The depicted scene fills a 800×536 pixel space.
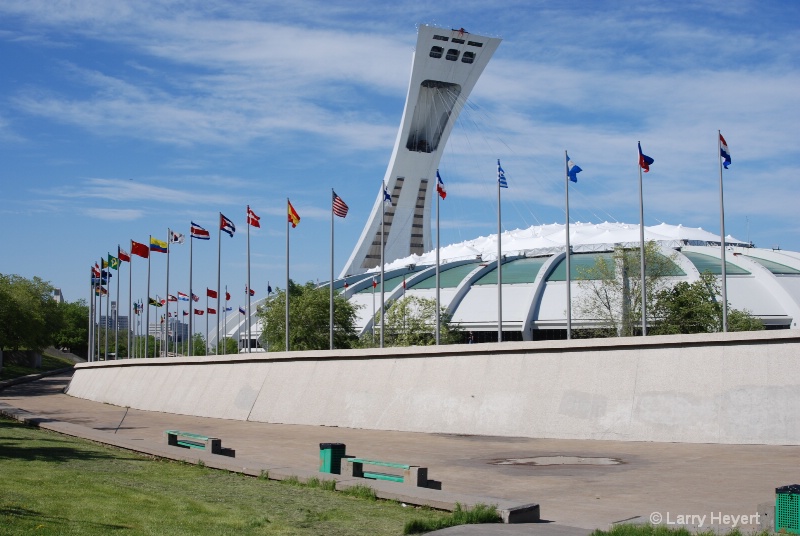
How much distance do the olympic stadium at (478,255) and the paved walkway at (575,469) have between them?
41.5ft

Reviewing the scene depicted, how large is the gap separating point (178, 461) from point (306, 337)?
1368 inches

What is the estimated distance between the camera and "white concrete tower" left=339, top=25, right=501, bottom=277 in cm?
7638

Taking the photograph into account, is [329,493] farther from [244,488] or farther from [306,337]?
[306,337]

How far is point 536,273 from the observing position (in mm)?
52000

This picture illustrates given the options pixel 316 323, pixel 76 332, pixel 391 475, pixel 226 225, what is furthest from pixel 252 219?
pixel 76 332

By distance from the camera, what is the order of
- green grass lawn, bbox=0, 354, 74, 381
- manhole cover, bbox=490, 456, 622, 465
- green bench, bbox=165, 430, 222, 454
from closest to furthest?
manhole cover, bbox=490, 456, 622, 465 → green bench, bbox=165, 430, 222, 454 → green grass lawn, bbox=0, 354, 74, 381

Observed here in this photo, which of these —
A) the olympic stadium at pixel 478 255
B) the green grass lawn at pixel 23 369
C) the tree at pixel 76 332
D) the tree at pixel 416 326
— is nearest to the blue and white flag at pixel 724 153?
the olympic stadium at pixel 478 255

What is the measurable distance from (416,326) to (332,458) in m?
30.9

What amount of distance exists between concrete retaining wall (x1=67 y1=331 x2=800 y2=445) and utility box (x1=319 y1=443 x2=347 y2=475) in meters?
7.24

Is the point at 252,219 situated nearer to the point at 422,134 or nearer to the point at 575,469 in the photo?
the point at 575,469

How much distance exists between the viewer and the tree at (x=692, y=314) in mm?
37156

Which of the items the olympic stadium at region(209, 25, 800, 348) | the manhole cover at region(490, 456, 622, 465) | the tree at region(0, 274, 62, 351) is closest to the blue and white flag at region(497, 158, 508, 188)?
the olympic stadium at region(209, 25, 800, 348)

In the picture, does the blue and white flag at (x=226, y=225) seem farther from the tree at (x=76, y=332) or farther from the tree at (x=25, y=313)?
the tree at (x=76, y=332)

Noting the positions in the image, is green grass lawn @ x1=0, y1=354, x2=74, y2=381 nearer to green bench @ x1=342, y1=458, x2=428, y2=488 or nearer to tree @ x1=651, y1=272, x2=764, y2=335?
tree @ x1=651, y1=272, x2=764, y2=335
